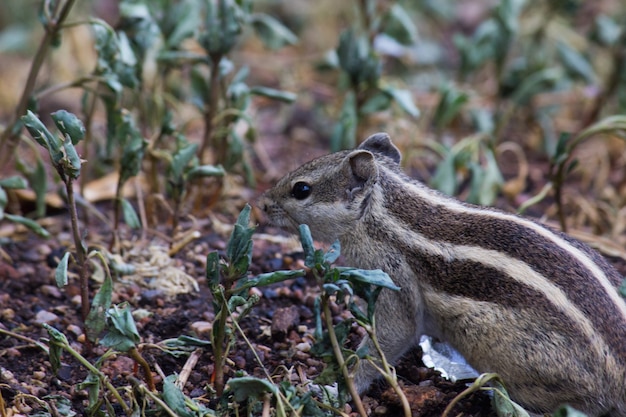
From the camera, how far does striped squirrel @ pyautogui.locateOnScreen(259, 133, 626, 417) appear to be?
11.9 feet

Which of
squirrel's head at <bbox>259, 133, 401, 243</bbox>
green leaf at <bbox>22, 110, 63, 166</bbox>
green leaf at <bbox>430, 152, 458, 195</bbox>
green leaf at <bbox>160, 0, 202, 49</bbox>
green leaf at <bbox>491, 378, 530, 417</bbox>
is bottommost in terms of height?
green leaf at <bbox>430, 152, 458, 195</bbox>

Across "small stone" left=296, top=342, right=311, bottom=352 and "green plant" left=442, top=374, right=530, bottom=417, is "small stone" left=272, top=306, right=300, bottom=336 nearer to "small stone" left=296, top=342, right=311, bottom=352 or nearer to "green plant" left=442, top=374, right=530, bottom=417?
"small stone" left=296, top=342, right=311, bottom=352

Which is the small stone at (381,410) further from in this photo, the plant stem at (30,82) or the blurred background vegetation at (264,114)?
the plant stem at (30,82)

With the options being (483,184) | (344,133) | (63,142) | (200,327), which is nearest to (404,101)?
(344,133)

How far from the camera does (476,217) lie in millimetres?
4082

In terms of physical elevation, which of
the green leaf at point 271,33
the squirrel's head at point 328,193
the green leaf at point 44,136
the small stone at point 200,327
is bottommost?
the small stone at point 200,327

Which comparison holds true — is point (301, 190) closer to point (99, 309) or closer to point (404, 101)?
point (99, 309)

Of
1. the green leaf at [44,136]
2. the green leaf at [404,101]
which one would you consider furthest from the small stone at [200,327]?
the green leaf at [404,101]

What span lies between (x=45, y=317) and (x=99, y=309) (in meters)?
0.86

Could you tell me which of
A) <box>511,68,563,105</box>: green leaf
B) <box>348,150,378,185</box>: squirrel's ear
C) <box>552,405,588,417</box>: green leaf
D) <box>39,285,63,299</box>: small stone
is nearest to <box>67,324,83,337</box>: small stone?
<box>39,285,63,299</box>: small stone

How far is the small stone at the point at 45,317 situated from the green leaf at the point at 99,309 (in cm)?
76

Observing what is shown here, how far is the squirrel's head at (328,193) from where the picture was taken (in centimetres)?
434

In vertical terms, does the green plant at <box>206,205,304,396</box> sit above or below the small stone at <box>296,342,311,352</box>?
above

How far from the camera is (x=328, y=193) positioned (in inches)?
174
